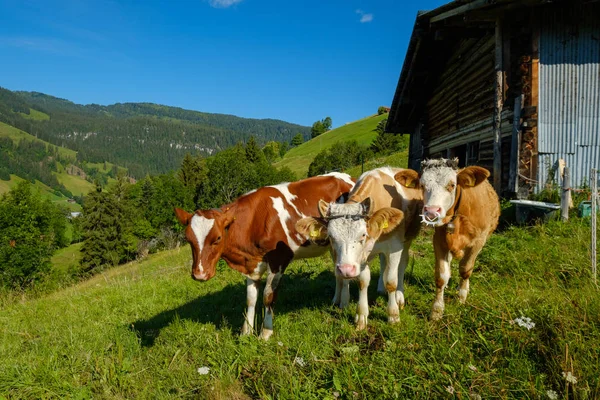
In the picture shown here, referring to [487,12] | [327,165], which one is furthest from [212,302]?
[327,165]

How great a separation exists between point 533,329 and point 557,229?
5.15 meters

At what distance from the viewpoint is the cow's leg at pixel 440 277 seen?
4.34 metres

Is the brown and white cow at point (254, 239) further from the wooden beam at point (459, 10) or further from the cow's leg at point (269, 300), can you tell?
the wooden beam at point (459, 10)

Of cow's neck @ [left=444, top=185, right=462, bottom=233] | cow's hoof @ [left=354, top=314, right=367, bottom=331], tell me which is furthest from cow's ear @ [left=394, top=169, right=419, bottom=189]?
cow's hoof @ [left=354, top=314, right=367, bottom=331]

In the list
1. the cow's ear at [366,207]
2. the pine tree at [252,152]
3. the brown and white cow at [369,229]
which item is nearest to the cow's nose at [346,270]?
the brown and white cow at [369,229]

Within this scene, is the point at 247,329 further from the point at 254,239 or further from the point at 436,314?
the point at 436,314

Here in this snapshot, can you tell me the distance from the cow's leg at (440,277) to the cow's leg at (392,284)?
1.45 ft

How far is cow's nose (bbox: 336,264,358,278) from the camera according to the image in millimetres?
3549

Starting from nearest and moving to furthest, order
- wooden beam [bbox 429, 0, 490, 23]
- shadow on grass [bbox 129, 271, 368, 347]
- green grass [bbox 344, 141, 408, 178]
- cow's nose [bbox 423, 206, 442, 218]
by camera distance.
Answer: cow's nose [bbox 423, 206, 442, 218] → shadow on grass [bbox 129, 271, 368, 347] → wooden beam [bbox 429, 0, 490, 23] → green grass [bbox 344, 141, 408, 178]

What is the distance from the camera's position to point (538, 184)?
9.87 metres

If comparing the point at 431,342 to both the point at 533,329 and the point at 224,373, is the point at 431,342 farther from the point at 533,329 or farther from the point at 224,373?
the point at 224,373

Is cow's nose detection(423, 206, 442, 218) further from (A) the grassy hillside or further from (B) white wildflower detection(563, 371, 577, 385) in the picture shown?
(A) the grassy hillside

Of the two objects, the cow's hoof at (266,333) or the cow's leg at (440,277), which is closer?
the cow's leg at (440,277)

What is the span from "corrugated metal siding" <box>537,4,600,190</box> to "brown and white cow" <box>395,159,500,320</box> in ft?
21.4
